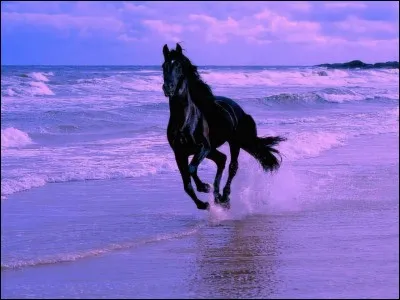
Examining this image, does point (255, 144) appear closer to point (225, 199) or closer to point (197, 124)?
point (225, 199)

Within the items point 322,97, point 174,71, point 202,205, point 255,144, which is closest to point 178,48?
point 174,71

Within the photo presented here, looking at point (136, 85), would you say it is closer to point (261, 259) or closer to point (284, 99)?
point (284, 99)

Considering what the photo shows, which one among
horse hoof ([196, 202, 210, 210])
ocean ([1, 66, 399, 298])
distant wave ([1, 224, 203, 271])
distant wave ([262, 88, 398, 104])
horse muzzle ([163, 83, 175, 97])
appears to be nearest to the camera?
ocean ([1, 66, 399, 298])

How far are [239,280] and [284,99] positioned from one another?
93.8 ft

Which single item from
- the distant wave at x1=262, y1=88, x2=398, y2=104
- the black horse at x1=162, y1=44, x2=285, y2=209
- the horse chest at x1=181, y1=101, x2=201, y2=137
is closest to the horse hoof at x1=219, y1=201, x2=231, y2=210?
the black horse at x1=162, y1=44, x2=285, y2=209

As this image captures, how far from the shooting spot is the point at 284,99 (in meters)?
34.3

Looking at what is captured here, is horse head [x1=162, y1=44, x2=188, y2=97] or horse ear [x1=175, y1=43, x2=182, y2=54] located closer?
horse head [x1=162, y1=44, x2=188, y2=97]

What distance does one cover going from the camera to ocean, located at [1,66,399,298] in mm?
6059

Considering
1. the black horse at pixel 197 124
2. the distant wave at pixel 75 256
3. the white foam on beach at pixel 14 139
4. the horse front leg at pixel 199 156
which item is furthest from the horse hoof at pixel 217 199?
the white foam on beach at pixel 14 139

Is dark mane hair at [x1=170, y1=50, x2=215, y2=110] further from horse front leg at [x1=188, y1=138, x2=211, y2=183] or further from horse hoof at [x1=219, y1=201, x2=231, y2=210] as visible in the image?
horse hoof at [x1=219, y1=201, x2=231, y2=210]

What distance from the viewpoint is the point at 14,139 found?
17.3 metres

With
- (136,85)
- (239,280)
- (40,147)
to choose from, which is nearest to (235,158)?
(239,280)

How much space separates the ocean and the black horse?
46 centimetres

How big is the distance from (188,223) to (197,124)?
1.17m
